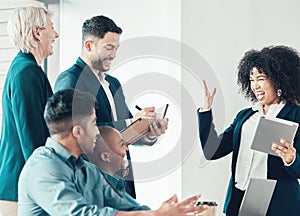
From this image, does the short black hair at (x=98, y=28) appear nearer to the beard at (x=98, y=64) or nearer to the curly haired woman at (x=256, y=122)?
the beard at (x=98, y=64)

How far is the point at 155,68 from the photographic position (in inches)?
113

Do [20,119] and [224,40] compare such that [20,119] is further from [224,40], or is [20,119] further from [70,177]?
[224,40]

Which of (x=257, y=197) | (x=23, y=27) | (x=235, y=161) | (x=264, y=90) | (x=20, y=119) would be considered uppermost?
(x=23, y=27)

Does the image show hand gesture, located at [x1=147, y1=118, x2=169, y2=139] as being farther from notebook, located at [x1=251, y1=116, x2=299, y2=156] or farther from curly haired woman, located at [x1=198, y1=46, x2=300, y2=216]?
notebook, located at [x1=251, y1=116, x2=299, y2=156]

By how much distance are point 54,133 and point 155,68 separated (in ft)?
3.46

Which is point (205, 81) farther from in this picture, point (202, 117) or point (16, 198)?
point (16, 198)

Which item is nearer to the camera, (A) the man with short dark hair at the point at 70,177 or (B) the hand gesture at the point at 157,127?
(A) the man with short dark hair at the point at 70,177

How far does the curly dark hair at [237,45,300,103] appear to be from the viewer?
8.22 feet

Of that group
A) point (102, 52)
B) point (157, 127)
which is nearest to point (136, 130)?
point (157, 127)

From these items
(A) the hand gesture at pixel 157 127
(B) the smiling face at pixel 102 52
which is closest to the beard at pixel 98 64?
(B) the smiling face at pixel 102 52

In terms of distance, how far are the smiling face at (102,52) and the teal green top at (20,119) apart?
260 millimetres

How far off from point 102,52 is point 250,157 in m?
0.80

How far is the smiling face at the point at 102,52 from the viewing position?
2.44 metres

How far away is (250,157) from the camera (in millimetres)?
2543
